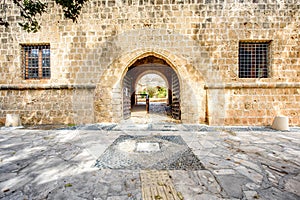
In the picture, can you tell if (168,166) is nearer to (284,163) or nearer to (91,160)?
(91,160)

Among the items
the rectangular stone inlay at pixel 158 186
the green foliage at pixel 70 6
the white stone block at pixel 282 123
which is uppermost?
the green foliage at pixel 70 6

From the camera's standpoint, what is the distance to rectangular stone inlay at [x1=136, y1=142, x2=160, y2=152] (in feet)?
11.0

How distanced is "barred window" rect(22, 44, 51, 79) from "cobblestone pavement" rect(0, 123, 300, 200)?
11.8 ft

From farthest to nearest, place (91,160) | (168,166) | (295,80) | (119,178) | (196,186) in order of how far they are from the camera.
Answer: (295,80) < (91,160) < (168,166) < (119,178) < (196,186)

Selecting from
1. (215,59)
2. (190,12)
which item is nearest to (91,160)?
(215,59)

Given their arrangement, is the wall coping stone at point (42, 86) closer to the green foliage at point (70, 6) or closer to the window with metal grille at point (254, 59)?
the green foliage at point (70, 6)

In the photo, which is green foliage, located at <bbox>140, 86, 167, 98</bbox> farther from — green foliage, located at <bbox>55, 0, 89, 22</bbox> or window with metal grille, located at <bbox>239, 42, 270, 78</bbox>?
green foliage, located at <bbox>55, 0, 89, 22</bbox>

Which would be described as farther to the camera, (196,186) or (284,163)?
(284,163)

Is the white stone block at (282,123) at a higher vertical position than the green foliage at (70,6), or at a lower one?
lower

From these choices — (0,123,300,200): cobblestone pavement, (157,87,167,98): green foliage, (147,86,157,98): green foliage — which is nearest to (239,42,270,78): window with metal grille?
(0,123,300,200): cobblestone pavement

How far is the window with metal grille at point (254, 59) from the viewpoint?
595 centimetres

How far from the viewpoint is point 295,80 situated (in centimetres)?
572

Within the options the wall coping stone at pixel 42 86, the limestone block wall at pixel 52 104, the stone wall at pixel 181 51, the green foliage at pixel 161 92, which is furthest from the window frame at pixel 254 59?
the green foliage at pixel 161 92

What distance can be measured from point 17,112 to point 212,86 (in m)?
7.96
